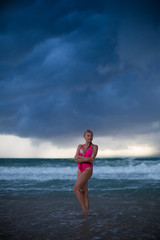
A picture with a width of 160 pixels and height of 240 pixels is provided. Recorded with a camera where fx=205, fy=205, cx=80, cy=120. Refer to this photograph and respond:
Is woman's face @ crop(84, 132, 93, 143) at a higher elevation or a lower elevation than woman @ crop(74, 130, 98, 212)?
higher

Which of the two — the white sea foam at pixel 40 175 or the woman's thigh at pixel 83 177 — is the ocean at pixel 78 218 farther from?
the white sea foam at pixel 40 175

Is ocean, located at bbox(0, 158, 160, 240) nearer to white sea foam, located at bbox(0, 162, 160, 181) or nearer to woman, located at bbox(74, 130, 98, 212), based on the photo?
woman, located at bbox(74, 130, 98, 212)

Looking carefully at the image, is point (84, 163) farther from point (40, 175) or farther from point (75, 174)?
point (75, 174)

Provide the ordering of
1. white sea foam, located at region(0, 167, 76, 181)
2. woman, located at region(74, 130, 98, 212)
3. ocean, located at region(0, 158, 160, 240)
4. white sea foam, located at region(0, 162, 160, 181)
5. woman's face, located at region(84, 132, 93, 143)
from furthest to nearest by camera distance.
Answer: white sea foam, located at region(0, 162, 160, 181), white sea foam, located at region(0, 167, 76, 181), woman's face, located at region(84, 132, 93, 143), woman, located at region(74, 130, 98, 212), ocean, located at region(0, 158, 160, 240)

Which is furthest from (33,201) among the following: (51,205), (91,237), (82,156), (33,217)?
(91,237)

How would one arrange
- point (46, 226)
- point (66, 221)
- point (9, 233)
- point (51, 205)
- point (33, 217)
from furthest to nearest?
point (51, 205)
point (33, 217)
point (66, 221)
point (46, 226)
point (9, 233)

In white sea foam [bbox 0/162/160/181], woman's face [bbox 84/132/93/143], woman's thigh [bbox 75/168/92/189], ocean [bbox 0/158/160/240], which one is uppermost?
woman's face [bbox 84/132/93/143]

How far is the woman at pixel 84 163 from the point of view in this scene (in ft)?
18.3

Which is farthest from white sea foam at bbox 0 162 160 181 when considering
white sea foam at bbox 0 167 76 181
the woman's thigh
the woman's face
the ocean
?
the woman's face

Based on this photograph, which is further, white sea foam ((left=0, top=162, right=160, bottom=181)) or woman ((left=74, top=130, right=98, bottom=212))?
white sea foam ((left=0, top=162, right=160, bottom=181))

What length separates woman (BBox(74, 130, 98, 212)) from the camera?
556 centimetres

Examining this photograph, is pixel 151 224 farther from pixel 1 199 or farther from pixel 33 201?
pixel 1 199

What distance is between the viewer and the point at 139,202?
733cm

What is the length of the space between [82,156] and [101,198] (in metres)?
3.33
